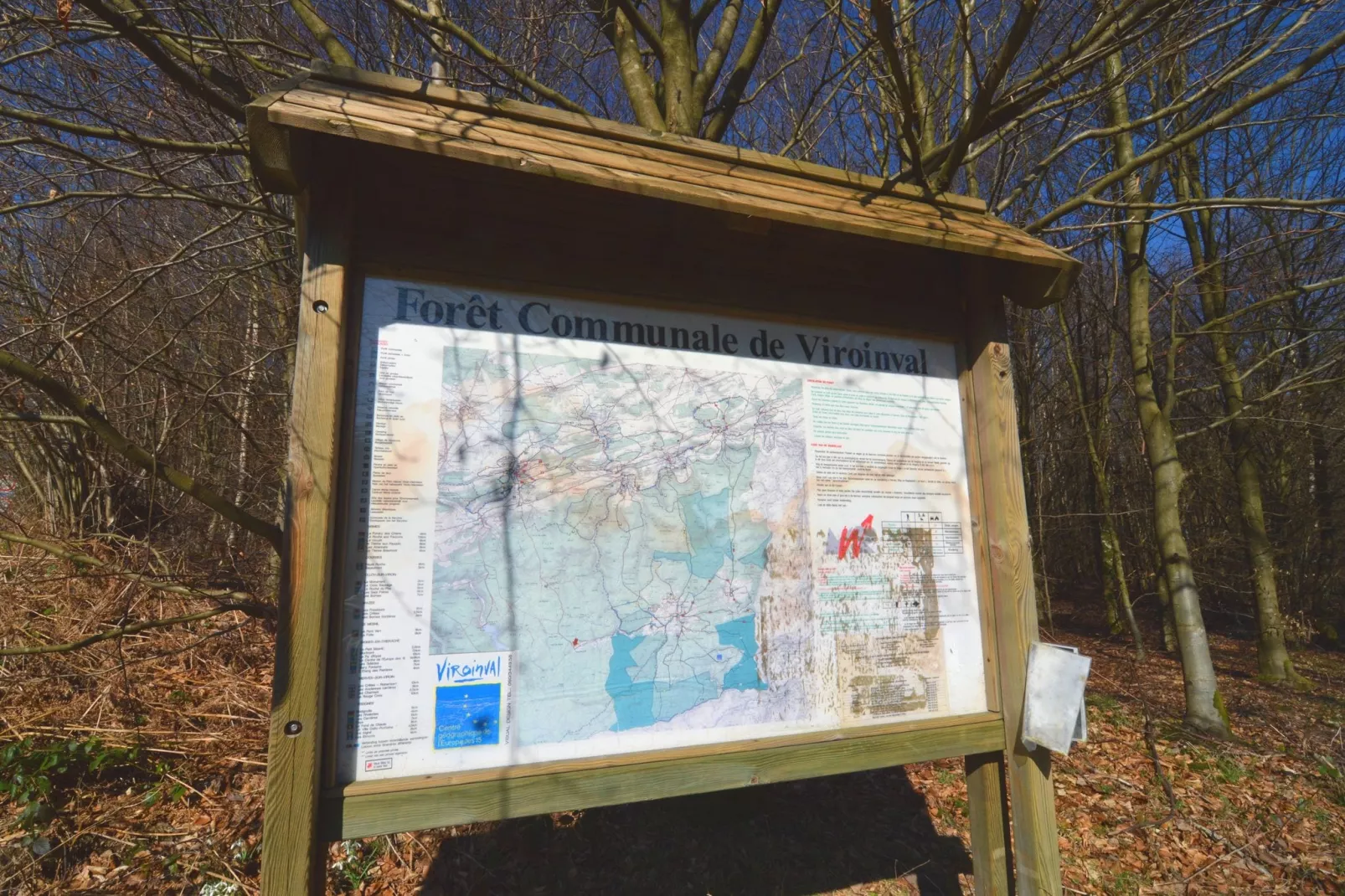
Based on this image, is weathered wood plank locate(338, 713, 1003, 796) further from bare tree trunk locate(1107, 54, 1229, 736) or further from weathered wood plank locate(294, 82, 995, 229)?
bare tree trunk locate(1107, 54, 1229, 736)

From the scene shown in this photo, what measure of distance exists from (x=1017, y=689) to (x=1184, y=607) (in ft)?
15.5

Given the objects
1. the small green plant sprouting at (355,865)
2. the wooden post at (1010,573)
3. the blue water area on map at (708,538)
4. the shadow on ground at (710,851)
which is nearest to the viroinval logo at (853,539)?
the blue water area on map at (708,538)

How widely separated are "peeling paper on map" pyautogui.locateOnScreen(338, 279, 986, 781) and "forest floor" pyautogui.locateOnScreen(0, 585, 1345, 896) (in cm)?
187

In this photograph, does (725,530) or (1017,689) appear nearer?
(725,530)

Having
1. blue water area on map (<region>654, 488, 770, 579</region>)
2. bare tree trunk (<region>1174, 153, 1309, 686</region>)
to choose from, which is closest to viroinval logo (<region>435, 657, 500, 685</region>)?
blue water area on map (<region>654, 488, 770, 579</region>)

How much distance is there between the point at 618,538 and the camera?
203 centimetres

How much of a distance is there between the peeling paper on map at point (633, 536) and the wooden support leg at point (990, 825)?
0.97 feet

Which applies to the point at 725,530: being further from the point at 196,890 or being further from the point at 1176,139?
the point at 1176,139

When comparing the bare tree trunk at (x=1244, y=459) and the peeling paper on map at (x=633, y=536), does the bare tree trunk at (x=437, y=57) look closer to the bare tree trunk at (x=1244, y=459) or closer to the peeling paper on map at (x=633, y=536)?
the peeling paper on map at (x=633, y=536)

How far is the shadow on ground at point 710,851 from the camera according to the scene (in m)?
3.31

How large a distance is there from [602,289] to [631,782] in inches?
59.7

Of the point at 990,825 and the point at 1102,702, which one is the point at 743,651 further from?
the point at 1102,702

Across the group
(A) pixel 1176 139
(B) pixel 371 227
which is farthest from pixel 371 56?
(A) pixel 1176 139

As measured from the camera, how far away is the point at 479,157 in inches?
69.4
